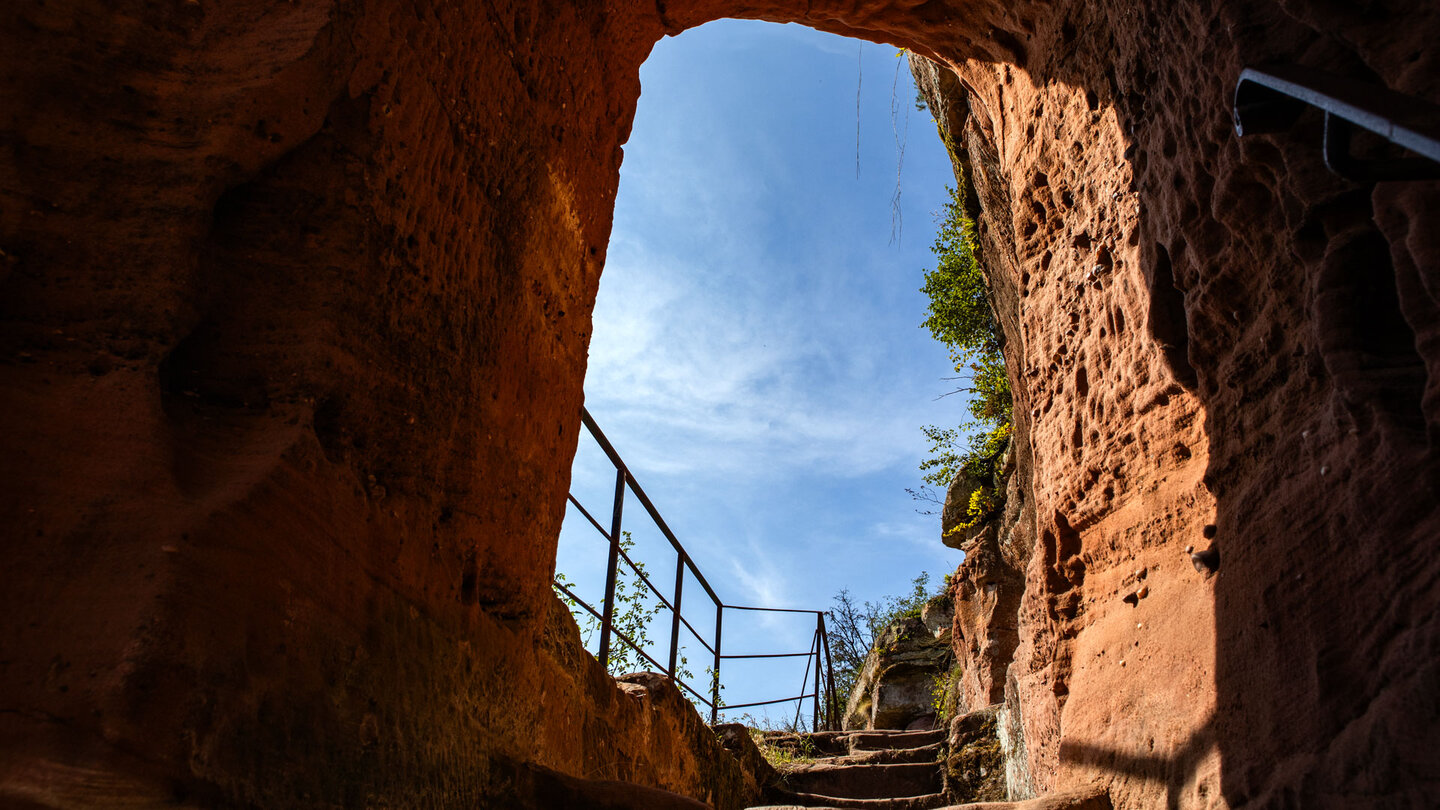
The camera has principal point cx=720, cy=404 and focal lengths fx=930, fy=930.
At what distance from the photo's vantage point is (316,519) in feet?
6.24

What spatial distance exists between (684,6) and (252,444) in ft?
10.8

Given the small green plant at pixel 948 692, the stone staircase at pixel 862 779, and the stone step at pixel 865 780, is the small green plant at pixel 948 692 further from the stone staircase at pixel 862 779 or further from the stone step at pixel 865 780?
the stone step at pixel 865 780

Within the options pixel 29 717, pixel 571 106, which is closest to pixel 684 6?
→ pixel 571 106

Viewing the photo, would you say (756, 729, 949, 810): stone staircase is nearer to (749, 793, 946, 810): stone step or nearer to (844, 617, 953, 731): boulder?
(749, 793, 946, 810): stone step

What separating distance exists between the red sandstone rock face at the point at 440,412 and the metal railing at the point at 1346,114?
0.20 m

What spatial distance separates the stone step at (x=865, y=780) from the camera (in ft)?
22.0

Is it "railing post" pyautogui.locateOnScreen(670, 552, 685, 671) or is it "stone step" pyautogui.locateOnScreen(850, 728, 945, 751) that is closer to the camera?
"railing post" pyautogui.locateOnScreen(670, 552, 685, 671)

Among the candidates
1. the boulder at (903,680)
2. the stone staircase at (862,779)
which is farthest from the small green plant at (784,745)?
the boulder at (903,680)

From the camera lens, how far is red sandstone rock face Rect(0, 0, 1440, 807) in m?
1.59

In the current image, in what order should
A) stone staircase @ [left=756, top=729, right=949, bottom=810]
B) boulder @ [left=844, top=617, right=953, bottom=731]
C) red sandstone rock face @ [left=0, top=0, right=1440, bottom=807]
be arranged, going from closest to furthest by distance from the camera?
red sandstone rock face @ [left=0, top=0, right=1440, bottom=807] < stone staircase @ [left=756, top=729, right=949, bottom=810] < boulder @ [left=844, top=617, right=953, bottom=731]

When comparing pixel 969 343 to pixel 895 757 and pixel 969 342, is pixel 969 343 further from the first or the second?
pixel 895 757

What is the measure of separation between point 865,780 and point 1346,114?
6330mm

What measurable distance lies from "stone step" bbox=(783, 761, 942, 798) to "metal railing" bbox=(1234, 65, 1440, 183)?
19.0ft

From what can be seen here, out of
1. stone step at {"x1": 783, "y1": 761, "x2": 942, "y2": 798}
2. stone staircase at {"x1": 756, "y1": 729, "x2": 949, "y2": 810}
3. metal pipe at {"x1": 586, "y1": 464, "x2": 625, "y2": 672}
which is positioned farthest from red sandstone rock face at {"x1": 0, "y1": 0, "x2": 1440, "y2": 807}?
stone step at {"x1": 783, "y1": 761, "x2": 942, "y2": 798}
